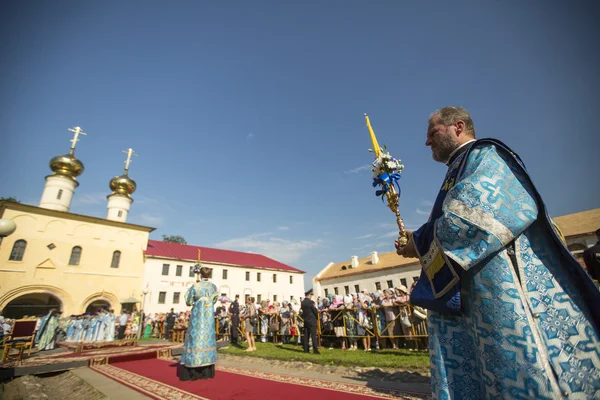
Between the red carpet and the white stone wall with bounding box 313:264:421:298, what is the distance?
24.7m

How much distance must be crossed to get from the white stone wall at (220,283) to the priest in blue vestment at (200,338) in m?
18.3

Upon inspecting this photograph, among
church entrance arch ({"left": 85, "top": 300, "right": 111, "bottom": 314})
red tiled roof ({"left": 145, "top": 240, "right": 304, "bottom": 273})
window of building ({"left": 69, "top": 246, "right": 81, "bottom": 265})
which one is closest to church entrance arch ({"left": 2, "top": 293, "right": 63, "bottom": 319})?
church entrance arch ({"left": 85, "top": 300, "right": 111, "bottom": 314})

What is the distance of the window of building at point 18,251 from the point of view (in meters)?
23.3

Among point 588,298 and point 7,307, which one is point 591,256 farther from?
point 7,307

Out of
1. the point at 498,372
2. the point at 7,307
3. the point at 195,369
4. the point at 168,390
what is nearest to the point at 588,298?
the point at 498,372

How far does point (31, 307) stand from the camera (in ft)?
83.1

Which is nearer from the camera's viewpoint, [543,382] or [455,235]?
[543,382]

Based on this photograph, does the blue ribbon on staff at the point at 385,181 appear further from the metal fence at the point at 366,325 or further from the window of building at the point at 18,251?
the window of building at the point at 18,251

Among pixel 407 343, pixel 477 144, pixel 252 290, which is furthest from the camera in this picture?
pixel 252 290

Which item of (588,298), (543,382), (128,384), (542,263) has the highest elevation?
(542,263)

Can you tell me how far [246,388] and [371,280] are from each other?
30576 millimetres

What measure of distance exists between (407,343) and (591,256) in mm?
5657

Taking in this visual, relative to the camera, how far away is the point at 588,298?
4.64ft

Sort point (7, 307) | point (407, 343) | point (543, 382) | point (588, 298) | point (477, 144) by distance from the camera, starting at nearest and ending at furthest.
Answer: point (543, 382)
point (588, 298)
point (477, 144)
point (407, 343)
point (7, 307)
